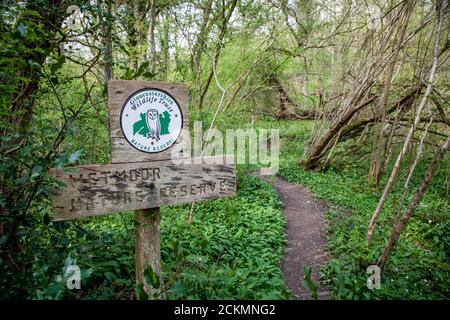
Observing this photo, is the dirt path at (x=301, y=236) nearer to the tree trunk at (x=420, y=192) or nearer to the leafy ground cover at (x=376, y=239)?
the leafy ground cover at (x=376, y=239)

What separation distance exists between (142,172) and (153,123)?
362mm

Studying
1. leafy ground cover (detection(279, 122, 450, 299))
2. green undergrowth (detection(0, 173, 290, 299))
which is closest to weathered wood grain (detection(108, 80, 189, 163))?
green undergrowth (detection(0, 173, 290, 299))

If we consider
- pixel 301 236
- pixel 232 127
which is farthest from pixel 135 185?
pixel 232 127

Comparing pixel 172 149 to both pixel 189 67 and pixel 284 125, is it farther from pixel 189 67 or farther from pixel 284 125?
pixel 284 125

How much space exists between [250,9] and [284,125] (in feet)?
22.5

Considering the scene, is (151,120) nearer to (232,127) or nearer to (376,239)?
(376,239)

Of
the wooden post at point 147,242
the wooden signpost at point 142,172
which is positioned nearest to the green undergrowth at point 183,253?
the wooden post at point 147,242

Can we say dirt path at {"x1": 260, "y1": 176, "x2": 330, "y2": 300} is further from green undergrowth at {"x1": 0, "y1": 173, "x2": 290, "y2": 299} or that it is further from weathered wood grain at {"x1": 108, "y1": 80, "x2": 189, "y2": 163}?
weathered wood grain at {"x1": 108, "y1": 80, "x2": 189, "y2": 163}

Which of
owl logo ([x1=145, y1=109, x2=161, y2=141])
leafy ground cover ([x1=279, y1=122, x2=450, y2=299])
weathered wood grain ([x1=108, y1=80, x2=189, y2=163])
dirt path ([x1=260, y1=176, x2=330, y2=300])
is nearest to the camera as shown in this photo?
weathered wood grain ([x1=108, y1=80, x2=189, y2=163])

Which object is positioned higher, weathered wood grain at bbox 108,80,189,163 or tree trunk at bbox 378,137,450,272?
weathered wood grain at bbox 108,80,189,163

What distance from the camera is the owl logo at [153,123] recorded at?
2.08 m

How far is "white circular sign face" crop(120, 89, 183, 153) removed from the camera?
2025 mm

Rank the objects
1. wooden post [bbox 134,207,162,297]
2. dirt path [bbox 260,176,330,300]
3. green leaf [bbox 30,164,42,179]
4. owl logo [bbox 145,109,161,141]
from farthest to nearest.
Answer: dirt path [bbox 260,176,330,300], wooden post [bbox 134,207,162,297], owl logo [bbox 145,109,161,141], green leaf [bbox 30,164,42,179]

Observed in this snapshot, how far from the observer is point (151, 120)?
2082mm
